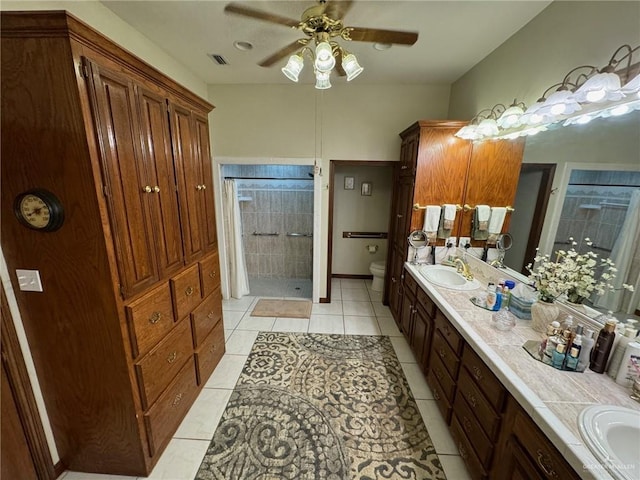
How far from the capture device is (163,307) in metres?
1.54

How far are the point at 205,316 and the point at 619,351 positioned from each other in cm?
249

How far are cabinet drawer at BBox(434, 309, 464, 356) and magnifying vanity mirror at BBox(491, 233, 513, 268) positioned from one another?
75cm

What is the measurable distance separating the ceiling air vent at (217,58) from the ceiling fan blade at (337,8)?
135 centimetres

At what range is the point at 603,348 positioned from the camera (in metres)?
1.16

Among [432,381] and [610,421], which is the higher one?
[610,421]

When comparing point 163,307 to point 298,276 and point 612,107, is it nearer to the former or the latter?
point 612,107

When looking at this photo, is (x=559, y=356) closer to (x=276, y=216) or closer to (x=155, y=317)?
(x=155, y=317)

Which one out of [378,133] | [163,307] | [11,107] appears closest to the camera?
[11,107]

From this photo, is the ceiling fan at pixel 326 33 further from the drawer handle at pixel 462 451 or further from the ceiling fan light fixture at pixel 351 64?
the drawer handle at pixel 462 451

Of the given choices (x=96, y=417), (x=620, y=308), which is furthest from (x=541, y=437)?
(x=96, y=417)

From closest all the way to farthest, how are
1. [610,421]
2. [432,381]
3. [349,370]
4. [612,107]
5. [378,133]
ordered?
[610,421] < [612,107] < [432,381] < [349,370] < [378,133]

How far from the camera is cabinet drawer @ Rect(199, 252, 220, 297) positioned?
6.63ft

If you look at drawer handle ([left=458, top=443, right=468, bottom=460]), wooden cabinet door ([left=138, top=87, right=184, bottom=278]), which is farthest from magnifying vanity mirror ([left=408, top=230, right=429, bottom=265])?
wooden cabinet door ([left=138, top=87, right=184, bottom=278])

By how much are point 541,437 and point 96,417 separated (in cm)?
213
